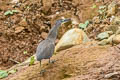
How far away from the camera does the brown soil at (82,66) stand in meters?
5.09

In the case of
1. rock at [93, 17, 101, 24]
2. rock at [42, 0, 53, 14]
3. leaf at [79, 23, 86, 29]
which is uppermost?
rock at [42, 0, 53, 14]

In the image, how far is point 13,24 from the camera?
1103cm

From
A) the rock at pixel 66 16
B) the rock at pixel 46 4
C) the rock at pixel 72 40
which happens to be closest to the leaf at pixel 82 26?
the rock at pixel 66 16

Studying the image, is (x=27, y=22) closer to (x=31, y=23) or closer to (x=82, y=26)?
(x=31, y=23)

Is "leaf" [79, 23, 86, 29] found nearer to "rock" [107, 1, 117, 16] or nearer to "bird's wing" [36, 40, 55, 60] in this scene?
"rock" [107, 1, 117, 16]

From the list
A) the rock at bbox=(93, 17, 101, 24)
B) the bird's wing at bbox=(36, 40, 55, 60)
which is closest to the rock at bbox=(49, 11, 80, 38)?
the rock at bbox=(93, 17, 101, 24)

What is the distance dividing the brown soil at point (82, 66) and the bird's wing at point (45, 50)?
1.18ft

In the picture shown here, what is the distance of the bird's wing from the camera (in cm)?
564

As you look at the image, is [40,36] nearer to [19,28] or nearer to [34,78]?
[19,28]

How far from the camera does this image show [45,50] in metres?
5.77

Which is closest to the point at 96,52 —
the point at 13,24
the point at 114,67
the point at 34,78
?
the point at 114,67

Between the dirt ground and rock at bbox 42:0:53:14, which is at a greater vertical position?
rock at bbox 42:0:53:14

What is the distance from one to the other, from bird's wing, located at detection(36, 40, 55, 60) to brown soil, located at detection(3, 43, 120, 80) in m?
0.36

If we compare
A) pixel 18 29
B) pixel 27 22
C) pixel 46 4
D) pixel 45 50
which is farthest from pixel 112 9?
pixel 45 50
